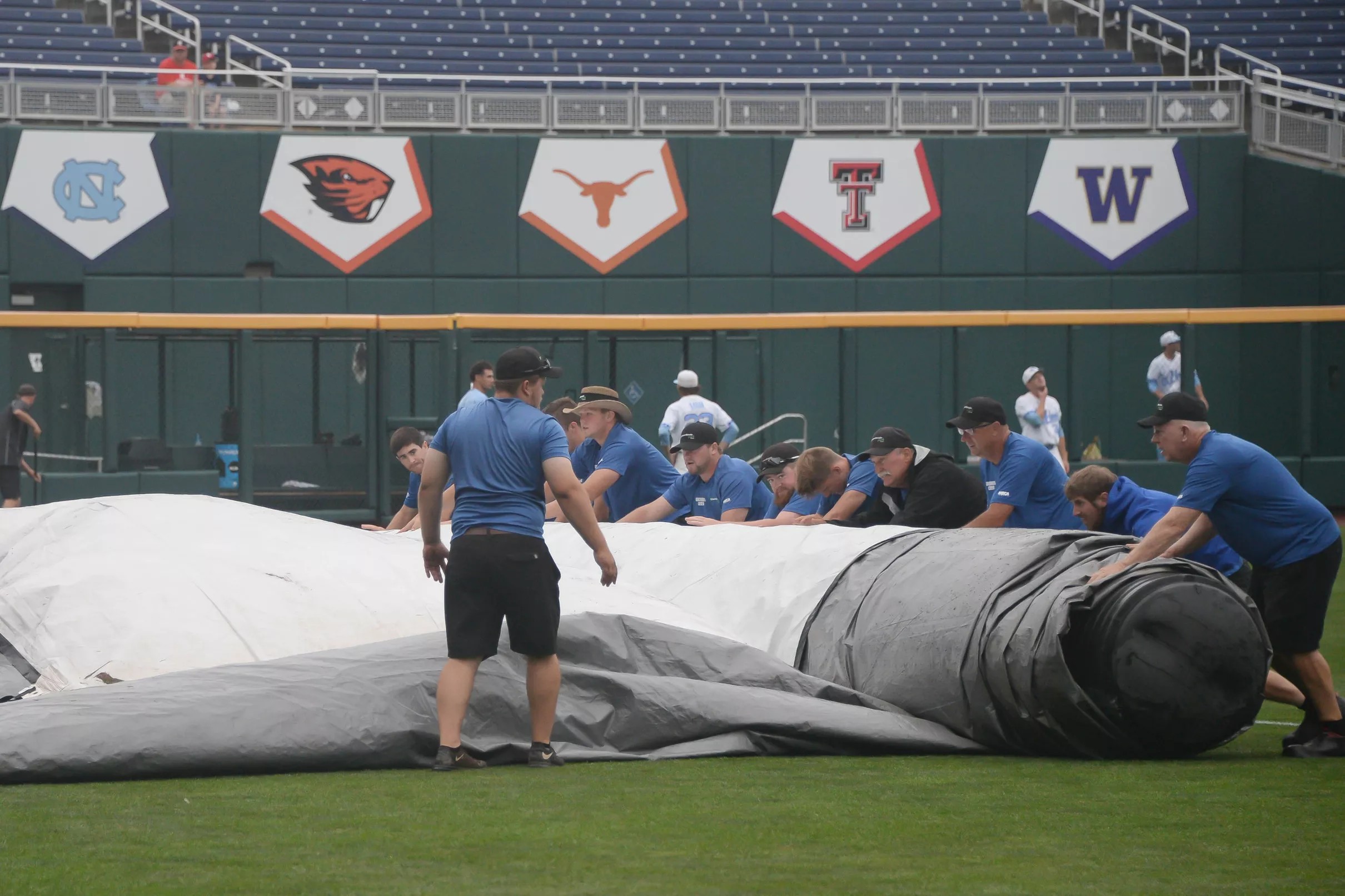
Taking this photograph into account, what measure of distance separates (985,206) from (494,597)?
60.4 feet

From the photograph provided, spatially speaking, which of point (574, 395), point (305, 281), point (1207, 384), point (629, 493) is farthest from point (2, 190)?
point (1207, 384)

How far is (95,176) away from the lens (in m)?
21.1

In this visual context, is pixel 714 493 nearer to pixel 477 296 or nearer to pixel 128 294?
pixel 477 296

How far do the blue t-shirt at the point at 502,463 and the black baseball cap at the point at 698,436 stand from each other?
3.51m

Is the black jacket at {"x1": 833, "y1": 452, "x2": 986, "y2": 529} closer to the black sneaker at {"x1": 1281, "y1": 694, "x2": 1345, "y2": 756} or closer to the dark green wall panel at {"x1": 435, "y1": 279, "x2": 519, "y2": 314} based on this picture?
the black sneaker at {"x1": 1281, "y1": 694, "x2": 1345, "y2": 756}

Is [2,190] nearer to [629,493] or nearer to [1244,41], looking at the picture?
[629,493]

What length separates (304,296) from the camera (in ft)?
72.5

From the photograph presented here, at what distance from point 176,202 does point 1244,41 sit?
16066 millimetres

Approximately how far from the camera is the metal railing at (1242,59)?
2352 cm

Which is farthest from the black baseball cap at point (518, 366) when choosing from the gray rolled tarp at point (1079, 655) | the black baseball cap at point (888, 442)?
the black baseball cap at point (888, 442)

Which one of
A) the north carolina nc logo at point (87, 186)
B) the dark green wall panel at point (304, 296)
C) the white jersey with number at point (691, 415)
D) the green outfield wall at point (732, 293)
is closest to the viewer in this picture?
the white jersey with number at point (691, 415)

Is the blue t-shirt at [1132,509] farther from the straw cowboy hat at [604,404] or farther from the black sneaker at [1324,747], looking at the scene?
the straw cowboy hat at [604,404]

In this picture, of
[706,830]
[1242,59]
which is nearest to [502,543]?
[706,830]

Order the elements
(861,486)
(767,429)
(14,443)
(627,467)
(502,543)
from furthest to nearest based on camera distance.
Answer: (767,429)
(14,443)
(627,467)
(861,486)
(502,543)
